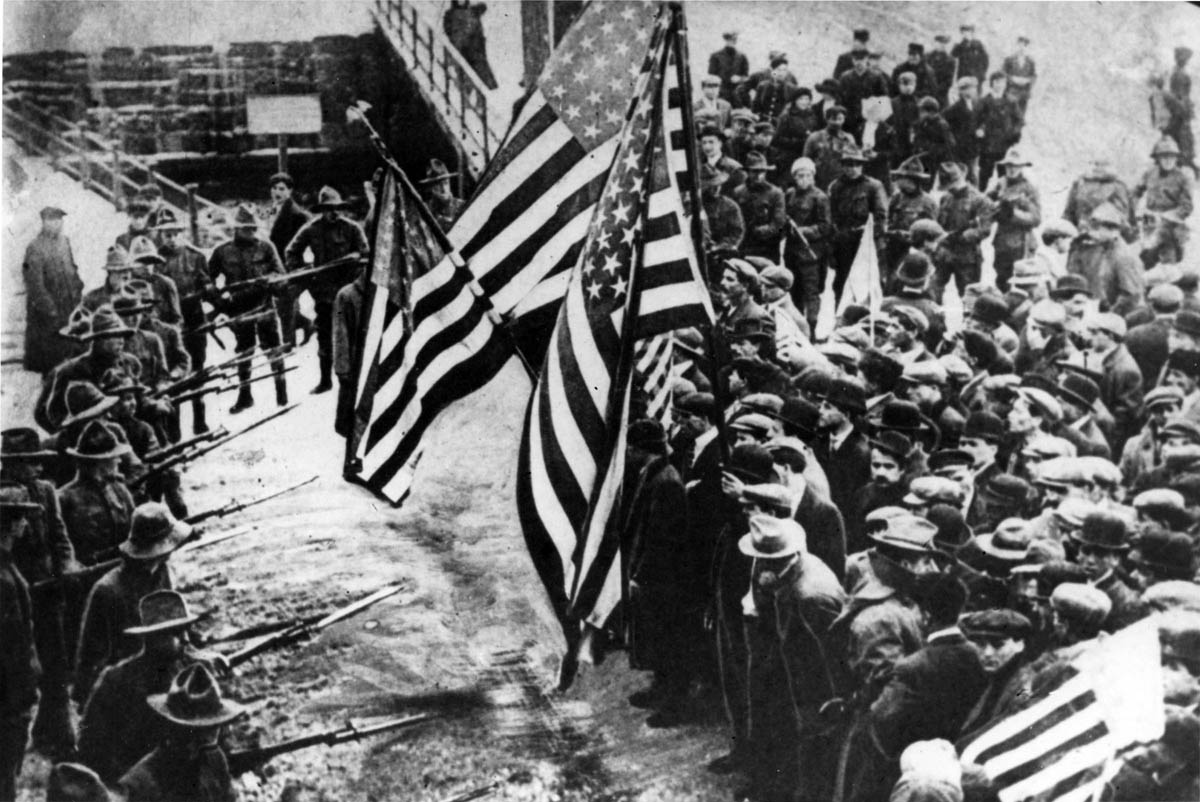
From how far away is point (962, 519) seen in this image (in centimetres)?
620

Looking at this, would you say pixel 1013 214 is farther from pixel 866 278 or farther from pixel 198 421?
pixel 198 421

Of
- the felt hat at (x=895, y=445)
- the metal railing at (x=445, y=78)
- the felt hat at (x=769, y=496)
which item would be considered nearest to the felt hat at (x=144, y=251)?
the metal railing at (x=445, y=78)

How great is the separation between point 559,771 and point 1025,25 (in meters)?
4.67

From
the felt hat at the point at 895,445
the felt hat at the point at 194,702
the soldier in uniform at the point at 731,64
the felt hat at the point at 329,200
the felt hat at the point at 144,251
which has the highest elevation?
the soldier in uniform at the point at 731,64

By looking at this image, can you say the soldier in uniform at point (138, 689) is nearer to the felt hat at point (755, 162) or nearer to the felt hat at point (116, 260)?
the felt hat at point (116, 260)

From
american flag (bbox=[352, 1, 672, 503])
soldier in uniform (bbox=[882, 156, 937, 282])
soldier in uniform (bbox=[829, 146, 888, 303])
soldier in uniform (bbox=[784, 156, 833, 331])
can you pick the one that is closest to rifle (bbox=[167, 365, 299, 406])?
american flag (bbox=[352, 1, 672, 503])

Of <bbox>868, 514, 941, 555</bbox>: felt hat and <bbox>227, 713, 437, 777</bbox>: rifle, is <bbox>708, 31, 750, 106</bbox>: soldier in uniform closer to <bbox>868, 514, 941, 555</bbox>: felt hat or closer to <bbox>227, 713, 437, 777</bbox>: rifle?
<bbox>868, 514, 941, 555</bbox>: felt hat

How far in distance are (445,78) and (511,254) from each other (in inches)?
40.7

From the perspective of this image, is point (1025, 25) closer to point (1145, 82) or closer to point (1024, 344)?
point (1145, 82)

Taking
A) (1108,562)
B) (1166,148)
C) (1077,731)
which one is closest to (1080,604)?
(1108,562)

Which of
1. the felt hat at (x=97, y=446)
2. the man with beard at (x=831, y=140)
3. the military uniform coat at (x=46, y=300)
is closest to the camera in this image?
the felt hat at (x=97, y=446)

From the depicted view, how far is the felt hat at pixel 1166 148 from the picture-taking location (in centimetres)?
663

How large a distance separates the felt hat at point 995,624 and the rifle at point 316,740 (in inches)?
109

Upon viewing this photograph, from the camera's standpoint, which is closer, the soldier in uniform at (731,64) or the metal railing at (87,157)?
the metal railing at (87,157)
